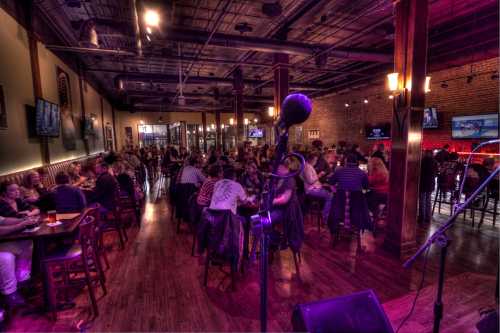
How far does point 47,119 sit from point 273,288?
5.05 m

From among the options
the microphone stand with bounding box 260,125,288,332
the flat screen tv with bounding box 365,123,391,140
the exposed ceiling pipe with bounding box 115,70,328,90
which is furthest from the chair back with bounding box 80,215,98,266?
the flat screen tv with bounding box 365,123,391,140

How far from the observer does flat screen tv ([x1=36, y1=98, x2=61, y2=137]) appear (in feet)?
15.4

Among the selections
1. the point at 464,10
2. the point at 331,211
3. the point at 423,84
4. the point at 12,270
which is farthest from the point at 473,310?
the point at 464,10

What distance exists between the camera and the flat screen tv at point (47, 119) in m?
4.68

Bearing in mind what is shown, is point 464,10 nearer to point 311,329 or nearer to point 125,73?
point 311,329

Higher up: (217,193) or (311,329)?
(217,193)

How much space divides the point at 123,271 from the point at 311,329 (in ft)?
8.44

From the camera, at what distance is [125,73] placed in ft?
28.5

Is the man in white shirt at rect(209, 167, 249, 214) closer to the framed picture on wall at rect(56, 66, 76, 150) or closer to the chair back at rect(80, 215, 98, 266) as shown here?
the chair back at rect(80, 215, 98, 266)

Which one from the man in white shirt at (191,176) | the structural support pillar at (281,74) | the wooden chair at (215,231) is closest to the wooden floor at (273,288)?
the wooden chair at (215,231)

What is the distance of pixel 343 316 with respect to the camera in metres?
1.54

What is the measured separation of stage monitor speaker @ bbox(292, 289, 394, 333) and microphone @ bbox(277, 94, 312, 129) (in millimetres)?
1006

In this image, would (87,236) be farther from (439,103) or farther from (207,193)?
(439,103)

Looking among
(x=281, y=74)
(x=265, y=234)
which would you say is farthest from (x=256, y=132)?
(x=265, y=234)
